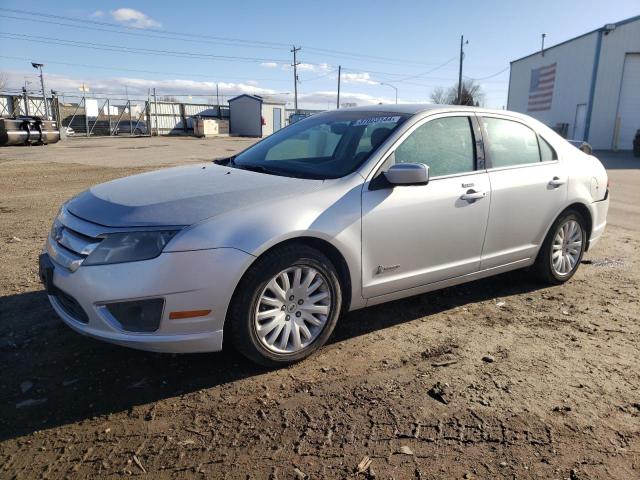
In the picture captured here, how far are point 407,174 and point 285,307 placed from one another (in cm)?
119

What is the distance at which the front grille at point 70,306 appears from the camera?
2.94 meters

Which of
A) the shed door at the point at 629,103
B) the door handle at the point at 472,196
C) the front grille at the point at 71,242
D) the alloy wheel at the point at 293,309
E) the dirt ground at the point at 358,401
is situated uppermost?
the shed door at the point at 629,103

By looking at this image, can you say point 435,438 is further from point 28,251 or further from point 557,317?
point 28,251

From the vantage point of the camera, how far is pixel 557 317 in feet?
13.9

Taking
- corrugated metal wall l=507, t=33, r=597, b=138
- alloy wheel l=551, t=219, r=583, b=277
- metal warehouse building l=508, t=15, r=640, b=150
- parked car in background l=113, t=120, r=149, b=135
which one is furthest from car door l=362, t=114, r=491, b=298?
parked car in background l=113, t=120, r=149, b=135

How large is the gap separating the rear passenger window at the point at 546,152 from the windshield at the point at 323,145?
5.19 feet

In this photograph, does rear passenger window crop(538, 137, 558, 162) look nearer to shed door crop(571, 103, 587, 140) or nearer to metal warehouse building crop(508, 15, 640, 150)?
metal warehouse building crop(508, 15, 640, 150)

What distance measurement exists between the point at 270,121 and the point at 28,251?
4309 cm

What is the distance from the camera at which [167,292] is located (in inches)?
110

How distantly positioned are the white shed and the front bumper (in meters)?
43.2

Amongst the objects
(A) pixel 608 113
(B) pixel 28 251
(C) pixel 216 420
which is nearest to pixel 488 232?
(C) pixel 216 420

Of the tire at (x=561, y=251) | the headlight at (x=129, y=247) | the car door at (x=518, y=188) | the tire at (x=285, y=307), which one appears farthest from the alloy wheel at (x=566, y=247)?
the headlight at (x=129, y=247)

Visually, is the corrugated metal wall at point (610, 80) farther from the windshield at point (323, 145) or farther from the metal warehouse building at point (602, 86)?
the windshield at point (323, 145)

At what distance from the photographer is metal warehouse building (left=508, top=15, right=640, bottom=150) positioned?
28.4 m
